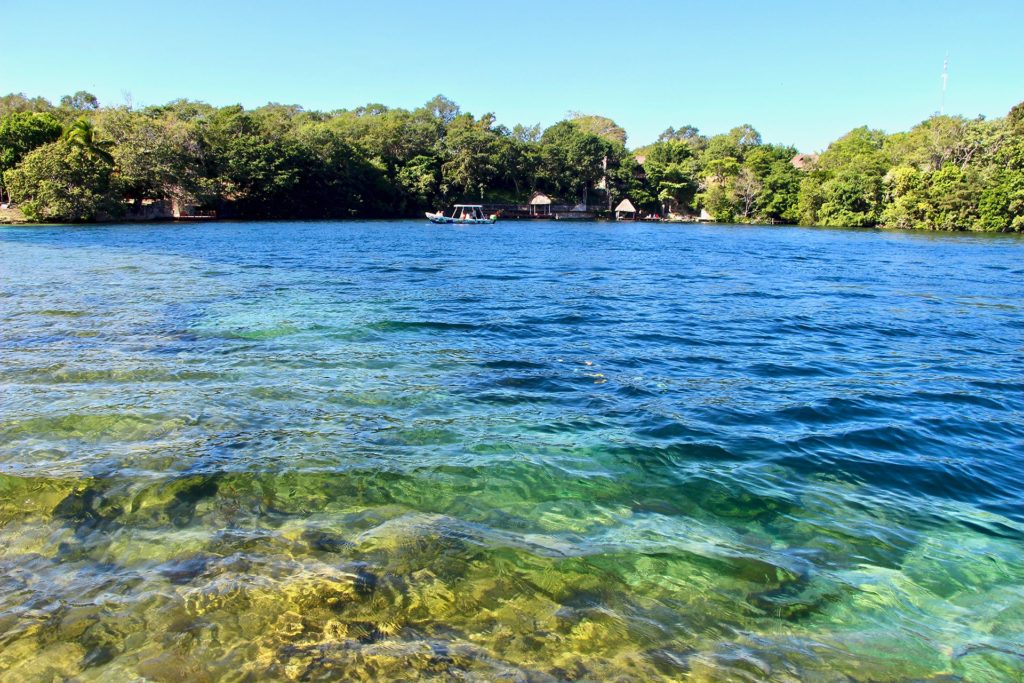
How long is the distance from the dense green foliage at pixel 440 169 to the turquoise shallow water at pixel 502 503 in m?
52.7

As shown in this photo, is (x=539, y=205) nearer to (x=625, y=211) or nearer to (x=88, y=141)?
(x=625, y=211)

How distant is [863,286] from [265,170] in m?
63.9

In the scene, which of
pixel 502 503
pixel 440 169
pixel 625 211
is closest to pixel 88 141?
pixel 440 169

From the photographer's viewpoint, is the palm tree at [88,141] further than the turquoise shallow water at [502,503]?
Yes

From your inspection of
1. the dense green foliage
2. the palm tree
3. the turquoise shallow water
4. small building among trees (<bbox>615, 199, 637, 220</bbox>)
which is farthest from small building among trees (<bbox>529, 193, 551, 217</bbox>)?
the turquoise shallow water

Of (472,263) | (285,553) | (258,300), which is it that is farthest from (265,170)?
(285,553)

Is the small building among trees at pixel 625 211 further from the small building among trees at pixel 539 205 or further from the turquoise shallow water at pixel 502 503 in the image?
the turquoise shallow water at pixel 502 503

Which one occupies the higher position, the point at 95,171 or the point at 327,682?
the point at 95,171

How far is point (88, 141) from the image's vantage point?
5403 cm

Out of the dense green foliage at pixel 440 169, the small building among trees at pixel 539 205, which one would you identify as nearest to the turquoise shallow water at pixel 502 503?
the dense green foliage at pixel 440 169

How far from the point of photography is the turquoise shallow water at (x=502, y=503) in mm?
Answer: 3242

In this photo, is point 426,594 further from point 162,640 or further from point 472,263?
point 472,263

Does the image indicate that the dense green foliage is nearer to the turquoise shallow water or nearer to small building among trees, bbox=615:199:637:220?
small building among trees, bbox=615:199:637:220

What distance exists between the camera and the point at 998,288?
19.3m
